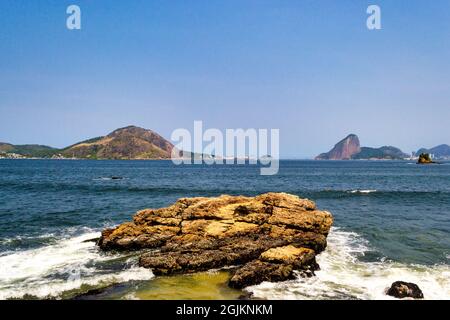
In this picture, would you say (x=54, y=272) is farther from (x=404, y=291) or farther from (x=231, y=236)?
(x=404, y=291)

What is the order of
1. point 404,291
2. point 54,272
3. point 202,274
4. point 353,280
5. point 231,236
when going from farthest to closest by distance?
1. point 231,236
2. point 54,272
3. point 202,274
4. point 353,280
5. point 404,291

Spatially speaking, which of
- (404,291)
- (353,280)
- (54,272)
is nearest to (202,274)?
(353,280)

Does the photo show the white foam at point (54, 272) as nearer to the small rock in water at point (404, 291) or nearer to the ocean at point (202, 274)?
the ocean at point (202, 274)

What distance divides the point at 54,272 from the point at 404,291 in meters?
23.2

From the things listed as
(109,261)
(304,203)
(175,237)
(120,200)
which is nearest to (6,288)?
(109,261)

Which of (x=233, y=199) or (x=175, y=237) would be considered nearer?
(x=175, y=237)

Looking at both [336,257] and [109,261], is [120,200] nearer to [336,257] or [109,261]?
[109,261]

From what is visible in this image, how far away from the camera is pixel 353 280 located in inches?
918

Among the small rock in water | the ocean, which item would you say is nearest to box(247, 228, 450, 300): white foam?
the ocean

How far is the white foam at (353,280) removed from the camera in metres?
20.4

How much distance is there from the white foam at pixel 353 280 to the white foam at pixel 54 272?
31.7 feet

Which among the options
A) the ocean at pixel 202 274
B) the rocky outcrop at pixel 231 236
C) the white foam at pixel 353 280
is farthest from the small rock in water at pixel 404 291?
the rocky outcrop at pixel 231 236

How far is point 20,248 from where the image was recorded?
104 ft
